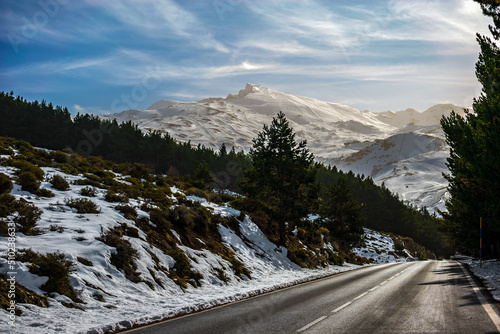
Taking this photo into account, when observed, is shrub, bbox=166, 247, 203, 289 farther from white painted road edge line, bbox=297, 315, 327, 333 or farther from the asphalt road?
white painted road edge line, bbox=297, 315, 327, 333

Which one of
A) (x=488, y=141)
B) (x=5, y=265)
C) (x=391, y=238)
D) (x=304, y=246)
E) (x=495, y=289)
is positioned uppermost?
(x=488, y=141)

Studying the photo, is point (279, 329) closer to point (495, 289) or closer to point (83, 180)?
point (495, 289)

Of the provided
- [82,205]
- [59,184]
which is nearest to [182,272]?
[82,205]

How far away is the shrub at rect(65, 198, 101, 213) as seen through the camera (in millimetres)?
15547

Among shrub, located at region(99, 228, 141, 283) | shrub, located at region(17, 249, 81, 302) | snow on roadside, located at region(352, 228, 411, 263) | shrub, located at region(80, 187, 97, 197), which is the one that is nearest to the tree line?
snow on roadside, located at region(352, 228, 411, 263)

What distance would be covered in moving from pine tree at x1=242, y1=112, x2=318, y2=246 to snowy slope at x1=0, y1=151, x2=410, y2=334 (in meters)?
7.94

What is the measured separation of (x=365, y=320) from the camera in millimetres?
8500

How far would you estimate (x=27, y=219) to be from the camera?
39.4 feet

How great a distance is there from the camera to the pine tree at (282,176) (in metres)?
27.6

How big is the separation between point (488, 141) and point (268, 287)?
11.8 m

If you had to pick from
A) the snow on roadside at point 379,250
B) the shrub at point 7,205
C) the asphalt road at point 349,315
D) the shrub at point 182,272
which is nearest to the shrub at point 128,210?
the shrub at point 182,272

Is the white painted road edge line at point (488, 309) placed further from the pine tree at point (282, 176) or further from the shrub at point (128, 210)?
the pine tree at point (282, 176)

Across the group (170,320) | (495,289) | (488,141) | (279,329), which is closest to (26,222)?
(170,320)

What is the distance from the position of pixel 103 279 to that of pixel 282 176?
18.6 metres
